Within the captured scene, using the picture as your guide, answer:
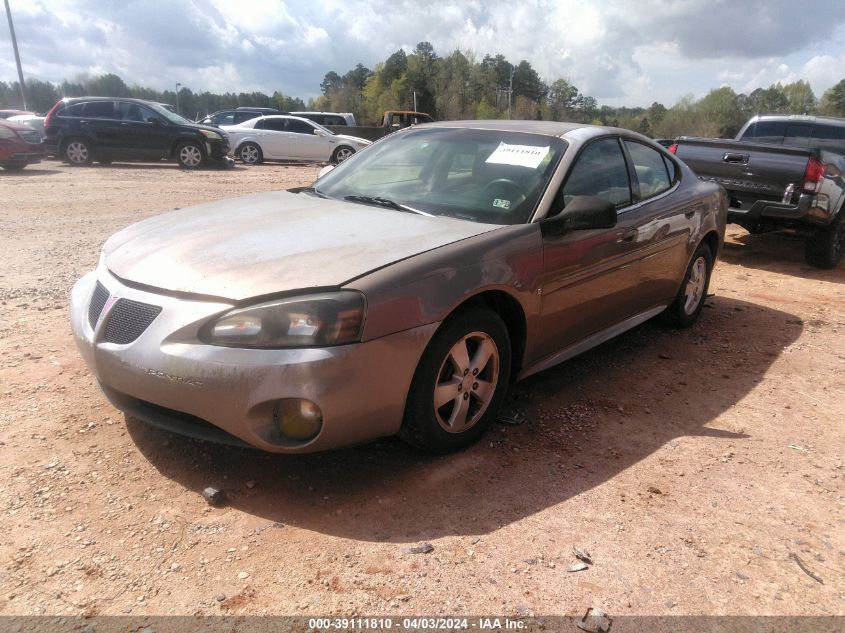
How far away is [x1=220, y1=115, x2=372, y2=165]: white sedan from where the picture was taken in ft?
63.8

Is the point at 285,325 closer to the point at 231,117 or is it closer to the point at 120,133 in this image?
the point at 120,133

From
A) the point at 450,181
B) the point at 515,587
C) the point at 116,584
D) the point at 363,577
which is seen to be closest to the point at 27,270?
the point at 450,181

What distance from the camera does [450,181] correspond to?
3.75 metres

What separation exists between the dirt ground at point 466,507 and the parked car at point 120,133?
13162 millimetres

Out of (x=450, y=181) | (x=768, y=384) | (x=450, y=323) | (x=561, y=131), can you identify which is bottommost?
(x=768, y=384)

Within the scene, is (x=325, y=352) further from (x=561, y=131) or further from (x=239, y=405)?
(x=561, y=131)

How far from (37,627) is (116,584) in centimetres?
25

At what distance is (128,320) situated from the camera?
270 centimetres

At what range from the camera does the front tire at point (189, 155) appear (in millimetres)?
16547

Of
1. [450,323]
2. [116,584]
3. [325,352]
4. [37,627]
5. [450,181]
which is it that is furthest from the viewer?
[450,181]

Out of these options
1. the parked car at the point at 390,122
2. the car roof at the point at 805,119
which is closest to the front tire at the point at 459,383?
the car roof at the point at 805,119

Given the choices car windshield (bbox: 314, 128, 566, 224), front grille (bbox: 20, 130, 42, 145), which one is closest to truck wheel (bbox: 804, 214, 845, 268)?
car windshield (bbox: 314, 128, 566, 224)

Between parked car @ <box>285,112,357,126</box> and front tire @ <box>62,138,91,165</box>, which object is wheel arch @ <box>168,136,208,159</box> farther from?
parked car @ <box>285,112,357,126</box>

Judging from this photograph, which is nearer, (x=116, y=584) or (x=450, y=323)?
(x=116, y=584)
